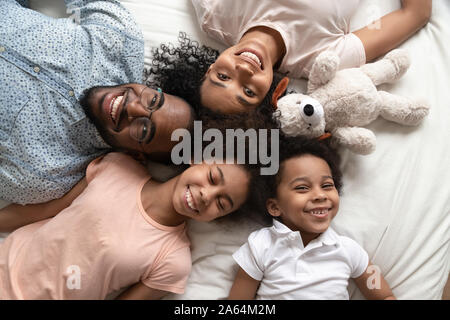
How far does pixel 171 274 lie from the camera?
3.09ft

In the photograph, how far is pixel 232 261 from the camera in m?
1.00

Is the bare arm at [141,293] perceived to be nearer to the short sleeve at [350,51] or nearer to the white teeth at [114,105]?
the white teeth at [114,105]

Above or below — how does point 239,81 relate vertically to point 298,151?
above

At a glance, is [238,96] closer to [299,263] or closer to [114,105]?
[114,105]

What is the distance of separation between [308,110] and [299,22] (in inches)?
12.2

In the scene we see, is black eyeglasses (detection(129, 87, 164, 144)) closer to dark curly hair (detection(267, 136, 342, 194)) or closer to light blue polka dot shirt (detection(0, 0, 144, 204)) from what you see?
light blue polka dot shirt (detection(0, 0, 144, 204))

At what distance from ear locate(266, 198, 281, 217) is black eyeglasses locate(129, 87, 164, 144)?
364mm

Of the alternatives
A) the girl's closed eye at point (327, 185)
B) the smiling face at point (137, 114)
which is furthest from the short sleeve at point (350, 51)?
the smiling face at point (137, 114)

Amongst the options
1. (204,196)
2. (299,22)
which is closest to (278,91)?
(299,22)

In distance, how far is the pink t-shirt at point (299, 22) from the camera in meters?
1.02

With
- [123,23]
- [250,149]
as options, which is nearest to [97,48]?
[123,23]

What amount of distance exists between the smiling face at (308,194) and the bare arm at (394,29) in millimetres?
401
